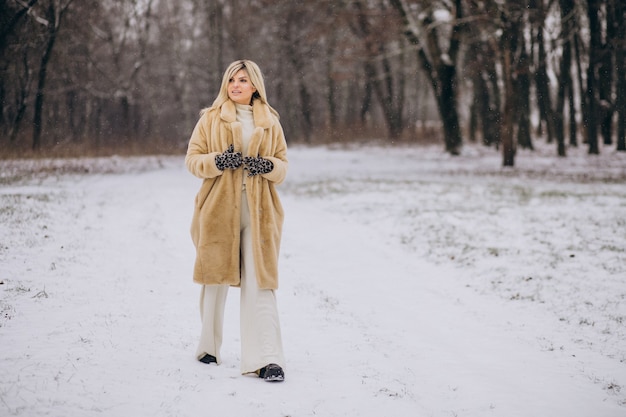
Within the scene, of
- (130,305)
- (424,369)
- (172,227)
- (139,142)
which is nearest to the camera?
(424,369)

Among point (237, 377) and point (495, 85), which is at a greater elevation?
point (495, 85)

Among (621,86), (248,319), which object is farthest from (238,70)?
(621,86)

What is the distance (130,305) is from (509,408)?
3.65 metres

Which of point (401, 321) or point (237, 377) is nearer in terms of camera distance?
point (237, 377)

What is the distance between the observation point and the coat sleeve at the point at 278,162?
170 inches

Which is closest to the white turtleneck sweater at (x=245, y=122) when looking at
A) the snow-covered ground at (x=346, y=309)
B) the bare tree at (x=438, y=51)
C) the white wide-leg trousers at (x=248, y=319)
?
the white wide-leg trousers at (x=248, y=319)

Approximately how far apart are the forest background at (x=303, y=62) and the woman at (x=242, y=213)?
17179mm

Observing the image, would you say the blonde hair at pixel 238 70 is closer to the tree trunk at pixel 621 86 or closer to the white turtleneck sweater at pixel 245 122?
the white turtleneck sweater at pixel 245 122

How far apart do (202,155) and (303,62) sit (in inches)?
1366

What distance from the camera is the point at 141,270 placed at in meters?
7.26

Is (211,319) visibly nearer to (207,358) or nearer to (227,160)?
(207,358)

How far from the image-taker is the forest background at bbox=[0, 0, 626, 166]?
73.6 ft

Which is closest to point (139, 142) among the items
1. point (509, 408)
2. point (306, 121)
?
point (306, 121)

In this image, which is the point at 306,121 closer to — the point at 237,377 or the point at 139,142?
the point at 139,142
